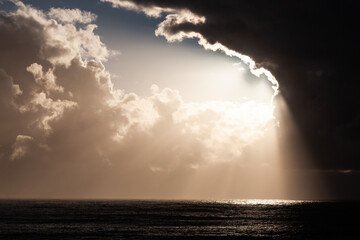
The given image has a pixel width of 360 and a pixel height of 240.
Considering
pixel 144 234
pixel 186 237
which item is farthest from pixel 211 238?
pixel 144 234

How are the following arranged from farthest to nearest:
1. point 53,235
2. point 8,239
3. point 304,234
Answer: point 304,234 < point 53,235 < point 8,239

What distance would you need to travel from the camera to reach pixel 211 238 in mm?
85625

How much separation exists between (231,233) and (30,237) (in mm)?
41488

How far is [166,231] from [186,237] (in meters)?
11.4

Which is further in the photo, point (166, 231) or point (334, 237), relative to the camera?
point (166, 231)

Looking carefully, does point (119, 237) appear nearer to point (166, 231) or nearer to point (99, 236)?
point (99, 236)

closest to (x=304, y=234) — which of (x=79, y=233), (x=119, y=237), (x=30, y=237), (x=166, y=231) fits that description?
(x=166, y=231)

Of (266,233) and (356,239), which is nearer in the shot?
(356,239)

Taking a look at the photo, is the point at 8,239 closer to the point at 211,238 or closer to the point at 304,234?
the point at 211,238

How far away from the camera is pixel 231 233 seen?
94875mm

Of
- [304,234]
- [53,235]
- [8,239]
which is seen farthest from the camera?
[304,234]

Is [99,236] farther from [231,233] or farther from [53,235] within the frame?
[231,233]

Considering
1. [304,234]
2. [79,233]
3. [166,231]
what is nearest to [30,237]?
[79,233]

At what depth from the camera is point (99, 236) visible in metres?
85.1
